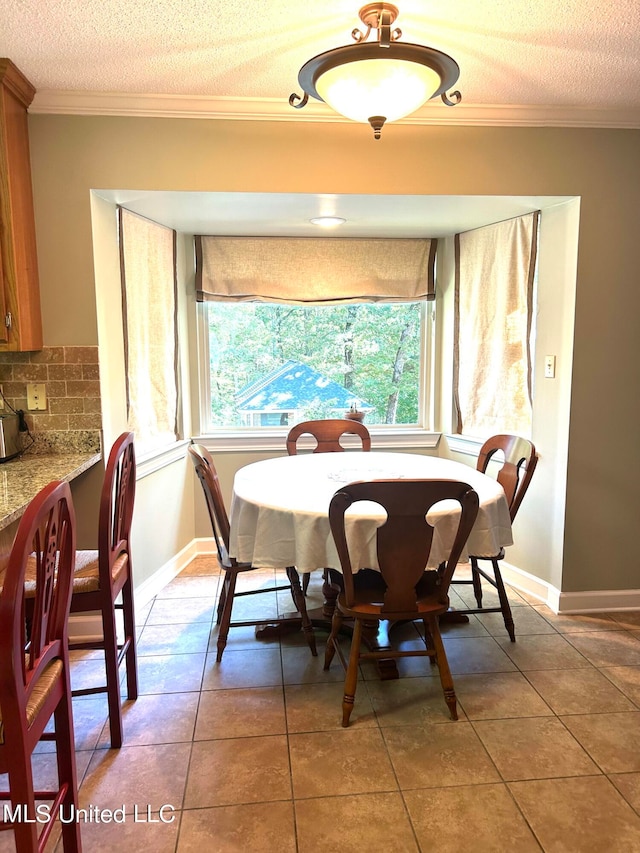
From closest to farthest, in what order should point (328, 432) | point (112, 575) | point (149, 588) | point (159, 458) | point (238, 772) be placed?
point (238, 772)
point (112, 575)
point (149, 588)
point (159, 458)
point (328, 432)

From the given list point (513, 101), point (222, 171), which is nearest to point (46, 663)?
point (222, 171)

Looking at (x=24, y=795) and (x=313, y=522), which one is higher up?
(x=313, y=522)

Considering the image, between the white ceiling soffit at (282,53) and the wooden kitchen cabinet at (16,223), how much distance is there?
4.0 inches

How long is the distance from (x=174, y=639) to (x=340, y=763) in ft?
3.59

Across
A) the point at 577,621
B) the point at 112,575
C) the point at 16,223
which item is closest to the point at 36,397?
the point at 16,223

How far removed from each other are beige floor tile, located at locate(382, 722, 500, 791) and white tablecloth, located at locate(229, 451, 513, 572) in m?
0.57

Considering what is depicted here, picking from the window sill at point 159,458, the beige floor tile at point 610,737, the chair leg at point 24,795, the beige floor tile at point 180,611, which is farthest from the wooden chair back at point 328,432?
the chair leg at point 24,795

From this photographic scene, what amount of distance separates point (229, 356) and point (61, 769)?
2.71m

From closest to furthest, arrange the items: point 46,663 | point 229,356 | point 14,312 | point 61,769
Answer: point 46,663 → point 61,769 → point 14,312 → point 229,356

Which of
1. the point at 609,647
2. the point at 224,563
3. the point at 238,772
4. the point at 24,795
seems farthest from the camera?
the point at 609,647

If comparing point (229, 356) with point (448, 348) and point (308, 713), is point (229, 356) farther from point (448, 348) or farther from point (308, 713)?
point (308, 713)

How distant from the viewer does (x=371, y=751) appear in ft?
6.36

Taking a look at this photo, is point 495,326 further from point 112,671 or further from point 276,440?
point 112,671

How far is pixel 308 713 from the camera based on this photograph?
7.02 ft
